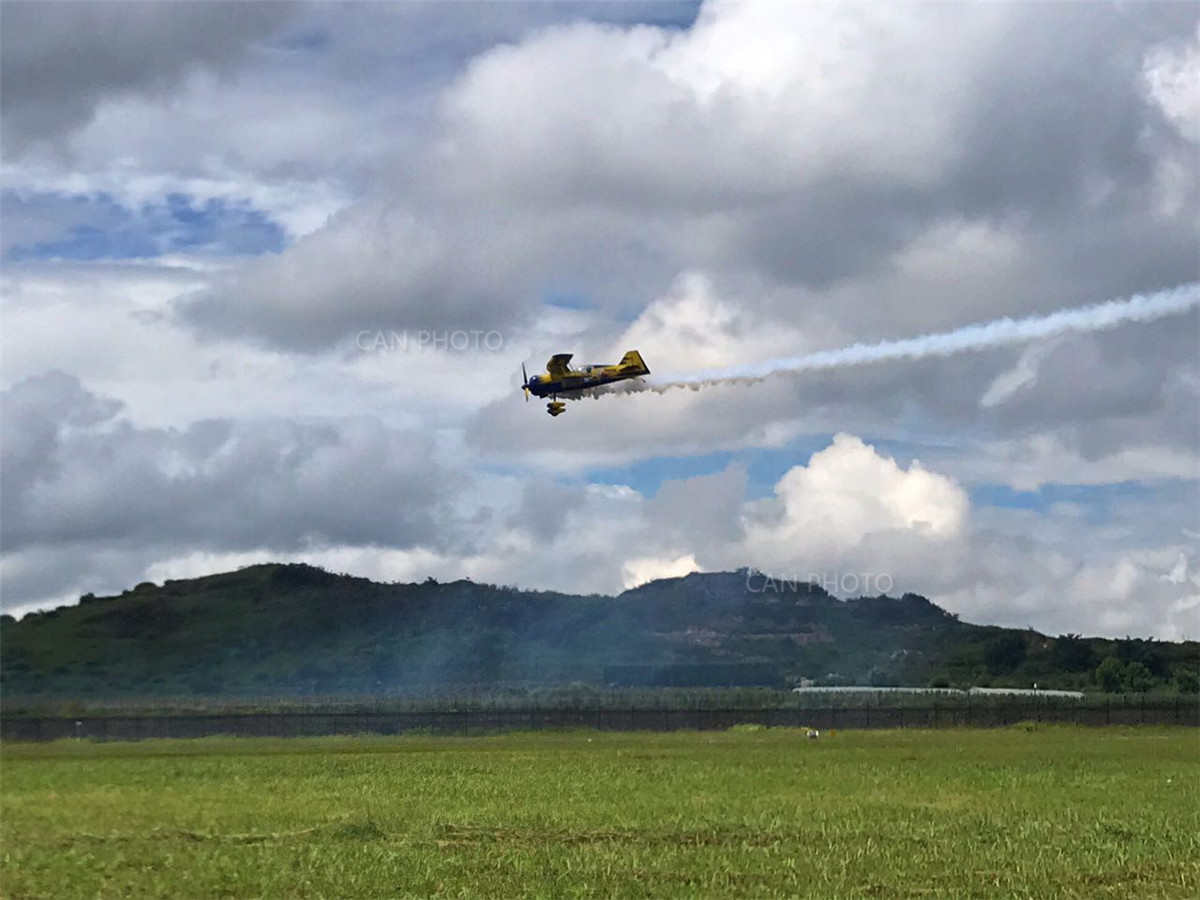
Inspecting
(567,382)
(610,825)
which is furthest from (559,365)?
(610,825)

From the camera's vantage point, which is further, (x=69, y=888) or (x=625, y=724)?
(x=625, y=724)

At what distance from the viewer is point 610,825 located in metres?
48.4

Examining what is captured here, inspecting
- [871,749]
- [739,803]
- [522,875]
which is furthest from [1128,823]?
[871,749]

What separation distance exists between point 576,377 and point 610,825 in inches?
1309

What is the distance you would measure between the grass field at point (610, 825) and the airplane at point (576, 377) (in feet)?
63.9

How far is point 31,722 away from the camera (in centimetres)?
11062

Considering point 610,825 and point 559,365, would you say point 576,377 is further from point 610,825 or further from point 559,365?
point 610,825

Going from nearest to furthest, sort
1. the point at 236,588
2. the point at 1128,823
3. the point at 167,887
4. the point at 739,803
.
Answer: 1. the point at 167,887
2. the point at 1128,823
3. the point at 739,803
4. the point at 236,588

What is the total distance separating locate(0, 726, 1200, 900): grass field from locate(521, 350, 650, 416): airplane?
19.5m

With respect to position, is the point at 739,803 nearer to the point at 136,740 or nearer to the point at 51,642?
the point at 136,740

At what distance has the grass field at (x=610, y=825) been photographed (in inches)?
1463

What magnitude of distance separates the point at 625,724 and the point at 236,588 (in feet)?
257

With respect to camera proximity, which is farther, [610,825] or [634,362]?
[634,362]

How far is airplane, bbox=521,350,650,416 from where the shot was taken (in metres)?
75.6
